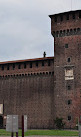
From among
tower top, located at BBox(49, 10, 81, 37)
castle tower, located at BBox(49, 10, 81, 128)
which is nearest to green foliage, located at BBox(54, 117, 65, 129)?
castle tower, located at BBox(49, 10, 81, 128)

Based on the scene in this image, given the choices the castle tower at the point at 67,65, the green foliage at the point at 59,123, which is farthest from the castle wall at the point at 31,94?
the green foliage at the point at 59,123

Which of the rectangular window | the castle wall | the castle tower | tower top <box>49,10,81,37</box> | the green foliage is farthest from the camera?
the castle wall

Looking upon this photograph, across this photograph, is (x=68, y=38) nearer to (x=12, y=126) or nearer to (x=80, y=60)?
(x=80, y=60)

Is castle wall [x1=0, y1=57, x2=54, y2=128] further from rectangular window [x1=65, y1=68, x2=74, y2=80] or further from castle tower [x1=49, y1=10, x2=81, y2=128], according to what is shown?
rectangular window [x1=65, y1=68, x2=74, y2=80]

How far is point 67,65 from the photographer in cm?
3925

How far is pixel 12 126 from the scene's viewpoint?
848cm

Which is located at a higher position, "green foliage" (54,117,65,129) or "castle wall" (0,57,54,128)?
"castle wall" (0,57,54,128)

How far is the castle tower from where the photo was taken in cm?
3759

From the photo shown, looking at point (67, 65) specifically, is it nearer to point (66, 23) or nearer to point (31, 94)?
point (66, 23)

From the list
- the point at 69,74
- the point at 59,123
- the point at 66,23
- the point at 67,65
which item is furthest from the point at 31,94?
the point at 66,23

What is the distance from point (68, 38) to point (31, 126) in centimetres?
1624

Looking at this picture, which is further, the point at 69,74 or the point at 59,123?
the point at 69,74

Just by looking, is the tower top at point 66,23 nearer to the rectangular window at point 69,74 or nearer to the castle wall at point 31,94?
the castle wall at point 31,94

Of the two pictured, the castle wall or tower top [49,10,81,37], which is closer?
tower top [49,10,81,37]
